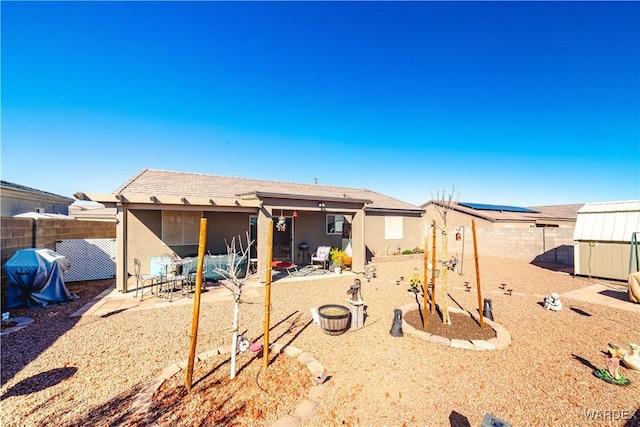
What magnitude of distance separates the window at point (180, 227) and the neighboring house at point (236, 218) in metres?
0.03

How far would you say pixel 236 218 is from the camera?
12031 mm

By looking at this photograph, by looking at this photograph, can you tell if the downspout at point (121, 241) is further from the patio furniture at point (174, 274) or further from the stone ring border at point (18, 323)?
the stone ring border at point (18, 323)

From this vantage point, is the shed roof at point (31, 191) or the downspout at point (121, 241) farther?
the shed roof at point (31, 191)

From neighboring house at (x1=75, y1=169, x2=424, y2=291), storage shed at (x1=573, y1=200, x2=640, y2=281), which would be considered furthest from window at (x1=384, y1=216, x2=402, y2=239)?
storage shed at (x1=573, y1=200, x2=640, y2=281)

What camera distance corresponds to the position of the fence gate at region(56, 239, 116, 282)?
32.1 feet

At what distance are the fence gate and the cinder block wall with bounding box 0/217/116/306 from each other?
0.40 meters

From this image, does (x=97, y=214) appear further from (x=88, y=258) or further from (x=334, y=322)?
(x=334, y=322)

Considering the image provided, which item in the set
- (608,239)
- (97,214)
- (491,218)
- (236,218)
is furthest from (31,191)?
(491,218)

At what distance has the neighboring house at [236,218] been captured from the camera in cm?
877

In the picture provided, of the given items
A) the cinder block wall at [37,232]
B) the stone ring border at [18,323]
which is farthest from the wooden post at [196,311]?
the cinder block wall at [37,232]

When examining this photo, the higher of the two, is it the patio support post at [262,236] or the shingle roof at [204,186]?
the shingle roof at [204,186]

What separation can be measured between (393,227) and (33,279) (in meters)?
15.0

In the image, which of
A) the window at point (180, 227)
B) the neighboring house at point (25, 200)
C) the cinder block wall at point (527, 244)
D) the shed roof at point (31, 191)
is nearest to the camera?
the window at point (180, 227)

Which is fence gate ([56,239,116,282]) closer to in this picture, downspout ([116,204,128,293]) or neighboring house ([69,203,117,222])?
neighboring house ([69,203,117,222])
